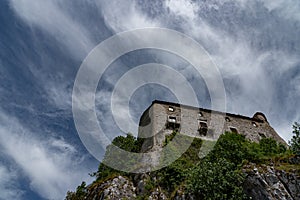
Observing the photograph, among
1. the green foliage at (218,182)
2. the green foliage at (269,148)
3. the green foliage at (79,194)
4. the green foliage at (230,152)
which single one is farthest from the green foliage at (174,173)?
the green foliage at (79,194)

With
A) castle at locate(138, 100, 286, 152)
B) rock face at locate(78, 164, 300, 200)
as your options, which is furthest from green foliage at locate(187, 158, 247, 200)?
castle at locate(138, 100, 286, 152)

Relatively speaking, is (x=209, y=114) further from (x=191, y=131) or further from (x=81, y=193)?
(x=81, y=193)

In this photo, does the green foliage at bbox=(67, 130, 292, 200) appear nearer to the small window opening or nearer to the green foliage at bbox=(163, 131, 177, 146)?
the green foliage at bbox=(163, 131, 177, 146)

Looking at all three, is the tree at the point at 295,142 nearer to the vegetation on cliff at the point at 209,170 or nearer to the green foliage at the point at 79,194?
the vegetation on cliff at the point at 209,170

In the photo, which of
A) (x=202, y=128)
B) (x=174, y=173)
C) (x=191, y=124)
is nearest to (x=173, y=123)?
(x=191, y=124)

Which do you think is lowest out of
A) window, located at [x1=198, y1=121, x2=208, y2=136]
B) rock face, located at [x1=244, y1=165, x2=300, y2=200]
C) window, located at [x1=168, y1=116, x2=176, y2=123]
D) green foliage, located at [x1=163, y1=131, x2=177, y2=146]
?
rock face, located at [x1=244, y1=165, x2=300, y2=200]

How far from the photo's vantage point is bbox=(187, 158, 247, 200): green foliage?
19.9 m

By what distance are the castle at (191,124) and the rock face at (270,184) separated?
15.0 metres

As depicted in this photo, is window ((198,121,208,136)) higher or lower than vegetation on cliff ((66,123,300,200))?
higher

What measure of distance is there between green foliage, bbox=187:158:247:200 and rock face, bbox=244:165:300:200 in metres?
0.74

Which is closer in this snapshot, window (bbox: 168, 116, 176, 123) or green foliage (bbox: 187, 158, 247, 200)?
green foliage (bbox: 187, 158, 247, 200)

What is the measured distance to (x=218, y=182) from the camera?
2053 centimetres

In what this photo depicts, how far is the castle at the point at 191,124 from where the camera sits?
120 feet

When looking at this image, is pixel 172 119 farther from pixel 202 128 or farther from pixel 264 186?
pixel 264 186
